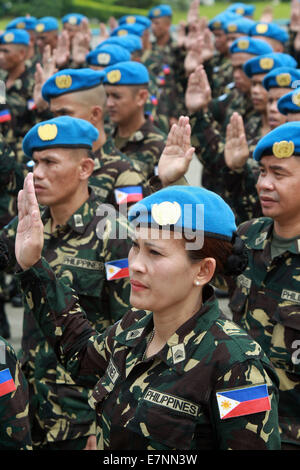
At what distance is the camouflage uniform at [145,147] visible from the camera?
6445mm

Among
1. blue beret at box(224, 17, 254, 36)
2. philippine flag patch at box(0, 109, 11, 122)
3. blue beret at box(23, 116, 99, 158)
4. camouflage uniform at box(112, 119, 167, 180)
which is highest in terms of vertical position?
blue beret at box(23, 116, 99, 158)

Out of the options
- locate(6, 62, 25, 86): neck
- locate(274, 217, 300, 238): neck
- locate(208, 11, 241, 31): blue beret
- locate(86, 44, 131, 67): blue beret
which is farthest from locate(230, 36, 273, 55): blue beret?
locate(274, 217, 300, 238): neck

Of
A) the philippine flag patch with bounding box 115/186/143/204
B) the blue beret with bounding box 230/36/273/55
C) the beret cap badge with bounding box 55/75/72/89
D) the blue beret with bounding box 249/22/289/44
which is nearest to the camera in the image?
the philippine flag patch with bounding box 115/186/143/204

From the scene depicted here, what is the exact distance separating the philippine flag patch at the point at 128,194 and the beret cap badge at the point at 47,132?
1.06 meters

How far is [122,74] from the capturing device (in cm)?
661

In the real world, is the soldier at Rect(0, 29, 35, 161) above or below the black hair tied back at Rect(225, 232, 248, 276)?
below

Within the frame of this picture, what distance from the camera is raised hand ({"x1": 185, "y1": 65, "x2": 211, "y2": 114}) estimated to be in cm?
578

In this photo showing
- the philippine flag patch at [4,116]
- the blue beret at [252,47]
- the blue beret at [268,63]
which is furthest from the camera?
the blue beret at [252,47]

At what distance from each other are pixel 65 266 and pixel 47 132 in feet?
2.22

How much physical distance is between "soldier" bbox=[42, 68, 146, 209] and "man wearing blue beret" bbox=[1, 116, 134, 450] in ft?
2.67

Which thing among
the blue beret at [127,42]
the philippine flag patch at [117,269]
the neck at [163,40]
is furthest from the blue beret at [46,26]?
the philippine flag patch at [117,269]

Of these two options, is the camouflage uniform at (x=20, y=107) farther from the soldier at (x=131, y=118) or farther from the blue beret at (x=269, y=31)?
the blue beret at (x=269, y=31)

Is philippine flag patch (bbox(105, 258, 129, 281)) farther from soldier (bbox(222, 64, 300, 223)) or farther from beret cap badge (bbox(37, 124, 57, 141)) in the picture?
soldier (bbox(222, 64, 300, 223))

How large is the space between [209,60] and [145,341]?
28.0 ft
